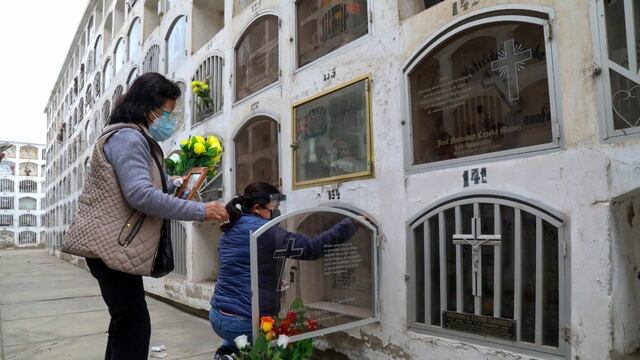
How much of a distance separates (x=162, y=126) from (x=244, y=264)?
3.27 ft

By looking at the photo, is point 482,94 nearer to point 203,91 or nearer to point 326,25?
point 326,25

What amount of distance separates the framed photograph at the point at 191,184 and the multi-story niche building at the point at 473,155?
1326 mm

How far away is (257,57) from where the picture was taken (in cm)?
507

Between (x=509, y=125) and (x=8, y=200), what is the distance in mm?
45270

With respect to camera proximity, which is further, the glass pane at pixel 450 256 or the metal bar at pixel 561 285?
the glass pane at pixel 450 256

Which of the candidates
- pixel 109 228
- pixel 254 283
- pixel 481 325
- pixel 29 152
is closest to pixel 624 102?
pixel 481 325

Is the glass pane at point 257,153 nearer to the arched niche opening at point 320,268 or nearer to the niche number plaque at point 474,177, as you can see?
the arched niche opening at point 320,268

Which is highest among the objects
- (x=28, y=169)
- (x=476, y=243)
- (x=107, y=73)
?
(x=107, y=73)

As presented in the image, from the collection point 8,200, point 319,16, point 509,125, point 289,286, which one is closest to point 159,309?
point 289,286

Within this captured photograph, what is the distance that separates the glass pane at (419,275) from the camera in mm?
2996

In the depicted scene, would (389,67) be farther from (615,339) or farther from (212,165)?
(615,339)

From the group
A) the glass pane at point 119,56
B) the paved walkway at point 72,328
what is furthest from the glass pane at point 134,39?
the paved walkway at point 72,328

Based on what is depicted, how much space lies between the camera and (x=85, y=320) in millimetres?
5578

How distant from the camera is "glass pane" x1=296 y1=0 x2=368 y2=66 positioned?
368 cm
